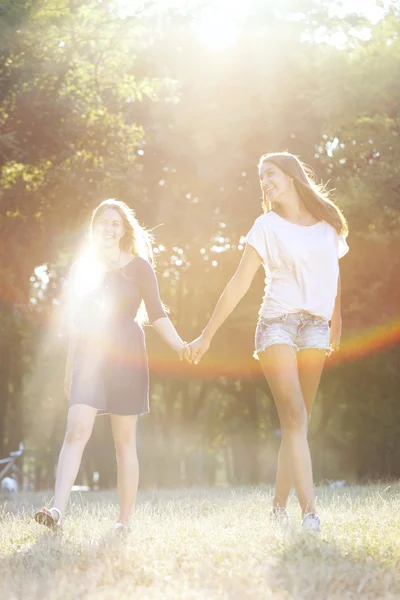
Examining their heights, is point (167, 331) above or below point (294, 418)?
above

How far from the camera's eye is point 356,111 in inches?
738

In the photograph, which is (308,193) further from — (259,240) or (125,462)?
(125,462)

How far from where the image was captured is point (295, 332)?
6570 millimetres

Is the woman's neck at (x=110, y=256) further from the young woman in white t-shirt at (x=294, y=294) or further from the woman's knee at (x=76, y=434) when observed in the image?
the woman's knee at (x=76, y=434)

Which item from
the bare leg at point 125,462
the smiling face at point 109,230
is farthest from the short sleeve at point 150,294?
the bare leg at point 125,462

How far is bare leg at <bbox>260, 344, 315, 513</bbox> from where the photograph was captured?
642cm

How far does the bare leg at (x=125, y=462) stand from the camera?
6.98 m

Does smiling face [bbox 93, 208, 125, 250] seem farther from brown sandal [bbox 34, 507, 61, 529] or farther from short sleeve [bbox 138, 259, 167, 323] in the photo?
brown sandal [bbox 34, 507, 61, 529]

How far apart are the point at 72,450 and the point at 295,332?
178 cm

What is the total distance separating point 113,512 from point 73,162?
31.7ft

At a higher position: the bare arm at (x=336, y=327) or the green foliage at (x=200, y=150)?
the green foliage at (x=200, y=150)

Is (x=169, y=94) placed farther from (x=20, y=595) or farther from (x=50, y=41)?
(x=20, y=595)

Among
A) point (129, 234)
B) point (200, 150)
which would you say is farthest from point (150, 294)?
point (200, 150)

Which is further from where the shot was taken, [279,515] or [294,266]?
[279,515]
